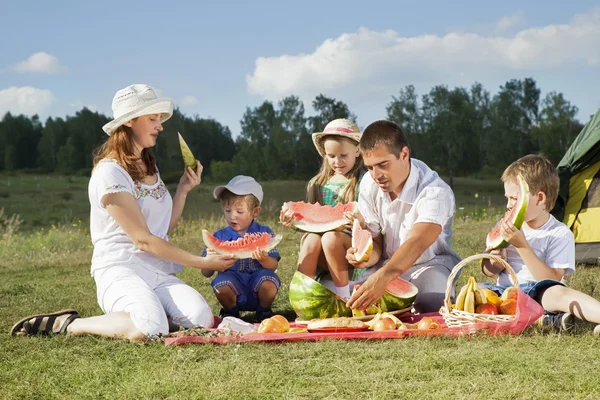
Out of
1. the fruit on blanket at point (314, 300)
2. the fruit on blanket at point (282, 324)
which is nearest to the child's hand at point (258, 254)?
the fruit on blanket at point (314, 300)

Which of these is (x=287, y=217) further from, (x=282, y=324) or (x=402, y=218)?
(x=282, y=324)

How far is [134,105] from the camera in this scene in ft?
18.1

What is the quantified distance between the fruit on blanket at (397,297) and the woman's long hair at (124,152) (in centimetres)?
206

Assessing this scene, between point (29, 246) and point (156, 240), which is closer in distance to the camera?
point (156, 240)

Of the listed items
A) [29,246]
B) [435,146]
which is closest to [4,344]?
[29,246]

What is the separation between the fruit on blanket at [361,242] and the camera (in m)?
5.23

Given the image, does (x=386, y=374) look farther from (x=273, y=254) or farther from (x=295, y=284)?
(x=273, y=254)

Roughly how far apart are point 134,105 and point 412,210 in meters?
2.27

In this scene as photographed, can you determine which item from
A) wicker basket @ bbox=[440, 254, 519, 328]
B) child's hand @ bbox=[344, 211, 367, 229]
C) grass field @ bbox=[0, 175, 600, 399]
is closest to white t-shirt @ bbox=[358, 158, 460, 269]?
child's hand @ bbox=[344, 211, 367, 229]

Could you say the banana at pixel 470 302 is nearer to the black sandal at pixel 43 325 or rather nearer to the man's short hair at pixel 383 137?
the man's short hair at pixel 383 137

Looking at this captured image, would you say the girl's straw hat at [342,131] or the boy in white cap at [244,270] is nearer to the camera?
the boy in white cap at [244,270]

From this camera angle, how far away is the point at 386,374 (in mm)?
3895

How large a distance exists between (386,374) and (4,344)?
287 cm

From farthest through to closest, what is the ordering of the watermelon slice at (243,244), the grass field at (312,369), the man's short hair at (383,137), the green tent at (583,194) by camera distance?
the green tent at (583,194) < the watermelon slice at (243,244) < the man's short hair at (383,137) < the grass field at (312,369)
